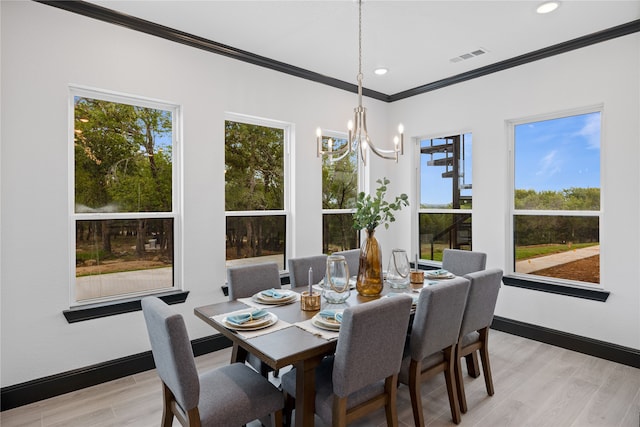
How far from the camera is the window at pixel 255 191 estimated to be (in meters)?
3.68

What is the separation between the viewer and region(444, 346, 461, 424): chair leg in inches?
90.0

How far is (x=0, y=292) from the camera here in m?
2.46

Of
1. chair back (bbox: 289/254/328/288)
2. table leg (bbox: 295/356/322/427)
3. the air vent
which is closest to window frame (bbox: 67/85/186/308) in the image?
chair back (bbox: 289/254/328/288)

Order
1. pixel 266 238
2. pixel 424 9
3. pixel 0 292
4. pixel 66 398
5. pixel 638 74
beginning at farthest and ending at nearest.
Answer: pixel 266 238
pixel 638 74
pixel 424 9
pixel 66 398
pixel 0 292

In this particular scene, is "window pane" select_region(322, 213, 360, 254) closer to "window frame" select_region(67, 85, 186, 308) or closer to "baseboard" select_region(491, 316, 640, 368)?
"window frame" select_region(67, 85, 186, 308)

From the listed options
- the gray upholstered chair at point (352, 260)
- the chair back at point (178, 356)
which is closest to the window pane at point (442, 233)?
the gray upholstered chair at point (352, 260)

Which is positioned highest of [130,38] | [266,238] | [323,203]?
[130,38]

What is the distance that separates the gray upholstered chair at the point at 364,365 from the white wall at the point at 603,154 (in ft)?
8.22

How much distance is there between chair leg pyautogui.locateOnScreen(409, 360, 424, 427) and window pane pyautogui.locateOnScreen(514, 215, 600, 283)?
2.41 metres

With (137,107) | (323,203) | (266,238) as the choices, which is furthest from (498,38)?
(137,107)

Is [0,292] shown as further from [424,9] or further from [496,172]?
[496,172]

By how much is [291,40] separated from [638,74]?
2.96 m

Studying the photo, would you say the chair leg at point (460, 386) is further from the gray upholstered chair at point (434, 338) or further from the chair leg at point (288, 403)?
the chair leg at point (288, 403)

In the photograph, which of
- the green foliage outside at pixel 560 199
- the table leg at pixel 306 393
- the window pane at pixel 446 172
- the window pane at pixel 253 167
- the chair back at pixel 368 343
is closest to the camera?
the chair back at pixel 368 343
